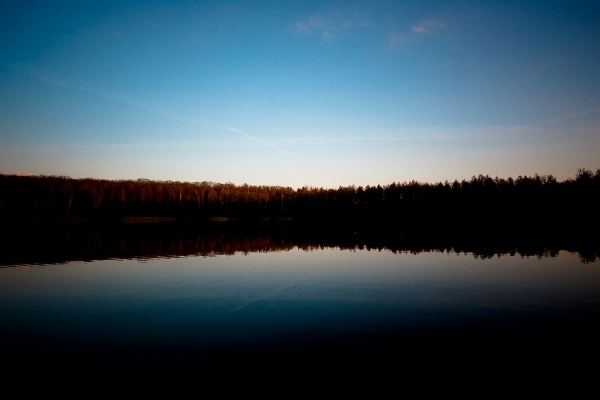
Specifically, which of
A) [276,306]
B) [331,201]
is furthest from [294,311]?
[331,201]

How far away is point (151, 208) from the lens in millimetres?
126062

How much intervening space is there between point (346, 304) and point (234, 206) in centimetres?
13217

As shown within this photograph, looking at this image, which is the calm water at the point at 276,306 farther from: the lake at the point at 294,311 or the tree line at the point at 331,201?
the tree line at the point at 331,201

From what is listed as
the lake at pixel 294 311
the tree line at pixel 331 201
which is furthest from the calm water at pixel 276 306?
the tree line at pixel 331 201

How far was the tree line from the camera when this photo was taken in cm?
8519

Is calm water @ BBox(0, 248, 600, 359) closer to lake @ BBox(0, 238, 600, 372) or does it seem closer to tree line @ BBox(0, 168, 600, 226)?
lake @ BBox(0, 238, 600, 372)

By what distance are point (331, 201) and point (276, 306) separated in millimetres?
135314

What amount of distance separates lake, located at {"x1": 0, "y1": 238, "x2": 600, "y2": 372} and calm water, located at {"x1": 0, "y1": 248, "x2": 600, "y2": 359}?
0.06m

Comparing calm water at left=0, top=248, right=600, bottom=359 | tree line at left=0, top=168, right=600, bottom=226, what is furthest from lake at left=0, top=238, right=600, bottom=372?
tree line at left=0, top=168, right=600, bottom=226

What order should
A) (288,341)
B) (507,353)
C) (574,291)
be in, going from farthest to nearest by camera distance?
1. (574,291)
2. (288,341)
3. (507,353)

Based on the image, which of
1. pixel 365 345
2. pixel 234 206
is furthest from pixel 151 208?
pixel 365 345

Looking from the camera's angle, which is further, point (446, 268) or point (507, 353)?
point (446, 268)

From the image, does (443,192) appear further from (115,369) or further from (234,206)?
(115,369)

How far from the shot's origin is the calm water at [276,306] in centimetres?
1017
